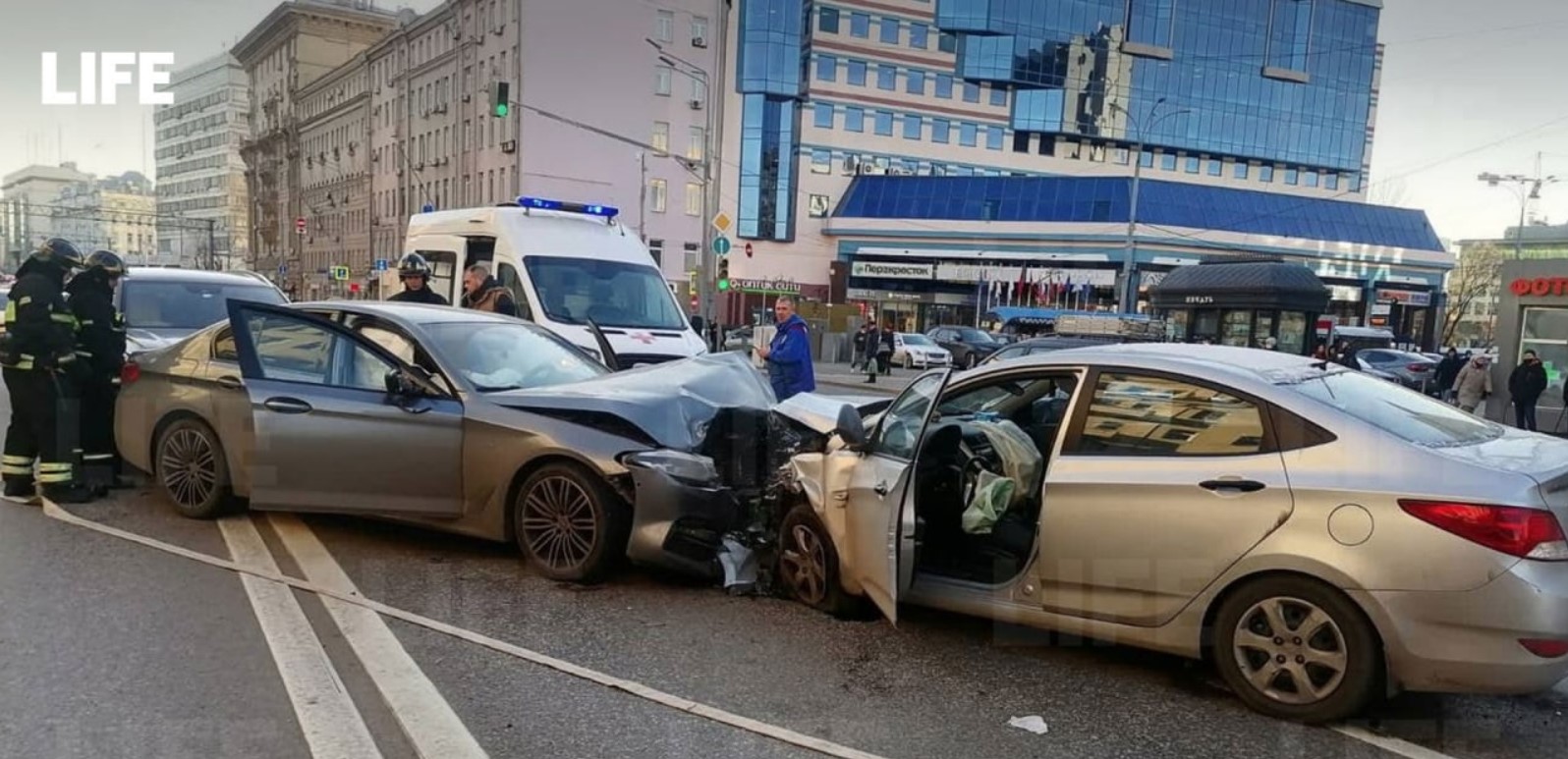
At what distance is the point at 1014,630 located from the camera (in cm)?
491

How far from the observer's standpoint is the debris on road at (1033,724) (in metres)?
3.79

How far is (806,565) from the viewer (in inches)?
204

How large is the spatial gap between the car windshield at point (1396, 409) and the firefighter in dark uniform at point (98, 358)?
302 inches

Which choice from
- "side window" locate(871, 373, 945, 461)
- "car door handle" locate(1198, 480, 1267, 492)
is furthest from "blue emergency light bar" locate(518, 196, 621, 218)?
"car door handle" locate(1198, 480, 1267, 492)

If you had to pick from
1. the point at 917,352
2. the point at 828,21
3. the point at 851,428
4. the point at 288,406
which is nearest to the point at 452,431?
the point at 288,406

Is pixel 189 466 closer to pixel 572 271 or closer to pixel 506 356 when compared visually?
pixel 506 356

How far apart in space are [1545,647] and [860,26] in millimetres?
63466

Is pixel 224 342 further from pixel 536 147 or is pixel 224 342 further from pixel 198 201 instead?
pixel 198 201

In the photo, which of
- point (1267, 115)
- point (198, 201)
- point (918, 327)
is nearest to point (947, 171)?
point (918, 327)

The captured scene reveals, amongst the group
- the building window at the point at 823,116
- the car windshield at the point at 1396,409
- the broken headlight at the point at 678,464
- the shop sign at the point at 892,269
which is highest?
the building window at the point at 823,116

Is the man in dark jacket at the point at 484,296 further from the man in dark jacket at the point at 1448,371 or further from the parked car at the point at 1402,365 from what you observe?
the parked car at the point at 1402,365

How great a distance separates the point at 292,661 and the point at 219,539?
231 centimetres

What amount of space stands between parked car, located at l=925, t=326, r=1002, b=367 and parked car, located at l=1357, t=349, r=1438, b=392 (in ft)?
34.0

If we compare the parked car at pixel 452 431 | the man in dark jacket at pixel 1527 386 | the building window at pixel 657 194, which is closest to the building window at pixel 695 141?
the building window at pixel 657 194
